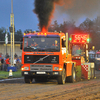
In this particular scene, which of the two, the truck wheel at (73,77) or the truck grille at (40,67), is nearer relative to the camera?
the truck grille at (40,67)

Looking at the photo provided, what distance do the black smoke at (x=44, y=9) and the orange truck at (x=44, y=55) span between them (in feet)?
12.7

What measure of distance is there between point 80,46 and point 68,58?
3449 mm

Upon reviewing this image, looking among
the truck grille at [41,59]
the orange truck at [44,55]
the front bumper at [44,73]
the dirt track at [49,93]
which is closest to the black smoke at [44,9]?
the orange truck at [44,55]

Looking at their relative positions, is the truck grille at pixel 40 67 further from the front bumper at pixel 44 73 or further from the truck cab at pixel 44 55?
the front bumper at pixel 44 73

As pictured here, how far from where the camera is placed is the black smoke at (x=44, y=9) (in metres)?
19.6

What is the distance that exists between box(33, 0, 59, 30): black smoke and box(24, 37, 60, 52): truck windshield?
388cm

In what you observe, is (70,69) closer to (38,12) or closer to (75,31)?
(38,12)

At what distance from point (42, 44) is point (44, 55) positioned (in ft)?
2.08

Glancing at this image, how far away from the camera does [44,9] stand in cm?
2016

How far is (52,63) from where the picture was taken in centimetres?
1547

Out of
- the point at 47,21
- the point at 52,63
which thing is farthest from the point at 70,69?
the point at 47,21

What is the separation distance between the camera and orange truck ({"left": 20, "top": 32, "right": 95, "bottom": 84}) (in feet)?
50.5

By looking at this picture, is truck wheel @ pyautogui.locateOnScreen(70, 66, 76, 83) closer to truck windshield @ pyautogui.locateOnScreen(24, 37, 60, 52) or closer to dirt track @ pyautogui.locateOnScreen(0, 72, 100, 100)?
truck windshield @ pyautogui.locateOnScreen(24, 37, 60, 52)

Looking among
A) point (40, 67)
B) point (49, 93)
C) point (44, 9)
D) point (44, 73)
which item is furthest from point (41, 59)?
point (44, 9)
